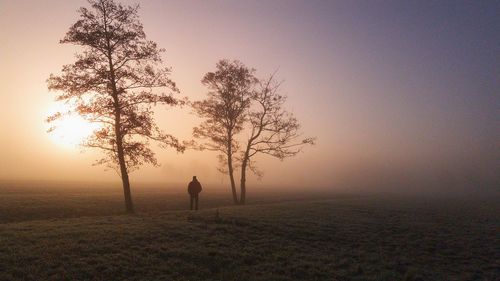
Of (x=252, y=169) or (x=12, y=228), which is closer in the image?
(x=12, y=228)

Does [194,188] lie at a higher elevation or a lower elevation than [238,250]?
higher

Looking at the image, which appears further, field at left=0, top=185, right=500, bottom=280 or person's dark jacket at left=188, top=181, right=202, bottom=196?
person's dark jacket at left=188, top=181, right=202, bottom=196

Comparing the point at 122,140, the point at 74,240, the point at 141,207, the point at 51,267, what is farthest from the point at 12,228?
the point at 141,207

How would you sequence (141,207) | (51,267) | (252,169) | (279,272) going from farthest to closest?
(252,169), (141,207), (279,272), (51,267)

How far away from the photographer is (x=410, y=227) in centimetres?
2609

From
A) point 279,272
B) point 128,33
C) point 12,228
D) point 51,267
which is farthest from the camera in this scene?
point 128,33

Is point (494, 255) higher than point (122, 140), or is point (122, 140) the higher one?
point (122, 140)

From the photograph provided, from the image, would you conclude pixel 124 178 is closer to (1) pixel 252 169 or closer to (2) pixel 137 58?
(2) pixel 137 58

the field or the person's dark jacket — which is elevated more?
the person's dark jacket

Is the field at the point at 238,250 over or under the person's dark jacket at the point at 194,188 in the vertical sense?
under

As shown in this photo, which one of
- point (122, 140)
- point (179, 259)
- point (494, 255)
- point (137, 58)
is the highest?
point (137, 58)

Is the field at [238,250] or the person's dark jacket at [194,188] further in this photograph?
the person's dark jacket at [194,188]

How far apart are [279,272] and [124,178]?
1621cm

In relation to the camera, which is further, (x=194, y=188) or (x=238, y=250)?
(x=194, y=188)
